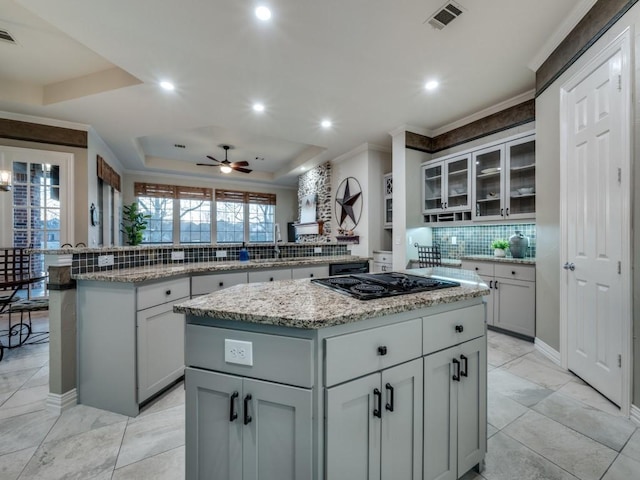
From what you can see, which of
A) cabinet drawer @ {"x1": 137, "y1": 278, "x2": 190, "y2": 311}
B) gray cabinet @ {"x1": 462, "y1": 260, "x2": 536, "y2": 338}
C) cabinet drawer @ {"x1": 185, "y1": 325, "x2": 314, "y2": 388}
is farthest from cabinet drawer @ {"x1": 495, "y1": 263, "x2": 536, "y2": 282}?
cabinet drawer @ {"x1": 137, "y1": 278, "x2": 190, "y2": 311}

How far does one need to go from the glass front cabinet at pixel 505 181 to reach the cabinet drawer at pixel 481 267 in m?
0.70

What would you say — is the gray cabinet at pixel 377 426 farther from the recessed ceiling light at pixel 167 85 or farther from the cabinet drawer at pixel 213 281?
the recessed ceiling light at pixel 167 85

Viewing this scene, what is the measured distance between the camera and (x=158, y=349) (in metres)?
2.00

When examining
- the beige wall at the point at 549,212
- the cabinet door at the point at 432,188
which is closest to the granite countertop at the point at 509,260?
the beige wall at the point at 549,212

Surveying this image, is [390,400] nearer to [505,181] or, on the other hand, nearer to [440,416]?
[440,416]

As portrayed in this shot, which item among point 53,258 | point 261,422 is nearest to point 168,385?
point 53,258

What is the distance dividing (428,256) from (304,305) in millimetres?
3673

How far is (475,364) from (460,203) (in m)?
3.37

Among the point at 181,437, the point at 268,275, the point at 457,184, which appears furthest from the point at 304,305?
the point at 457,184

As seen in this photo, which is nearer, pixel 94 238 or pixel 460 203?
pixel 460 203

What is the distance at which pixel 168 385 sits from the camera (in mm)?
2133

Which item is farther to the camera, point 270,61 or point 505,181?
point 505,181

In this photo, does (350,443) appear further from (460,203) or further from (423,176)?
(423,176)

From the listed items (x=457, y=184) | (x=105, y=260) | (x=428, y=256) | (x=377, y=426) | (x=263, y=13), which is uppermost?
(x=263, y=13)
